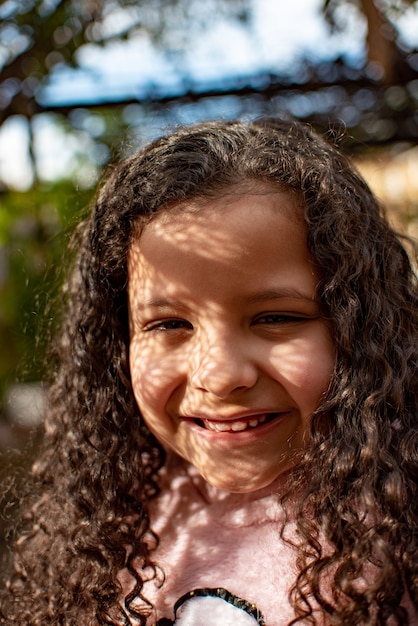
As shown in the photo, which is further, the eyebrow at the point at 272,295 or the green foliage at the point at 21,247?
the green foliage at the point at 21,247

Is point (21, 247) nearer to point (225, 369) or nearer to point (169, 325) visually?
point (169, 325)

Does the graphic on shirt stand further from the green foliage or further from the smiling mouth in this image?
the green foliage

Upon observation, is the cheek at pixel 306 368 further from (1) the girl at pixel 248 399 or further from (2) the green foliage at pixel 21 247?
(2) the green foliage at pixel 21 247

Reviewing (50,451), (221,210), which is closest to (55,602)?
(50,451)

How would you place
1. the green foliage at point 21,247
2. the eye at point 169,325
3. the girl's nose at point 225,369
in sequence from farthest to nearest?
the green foliage at point 21,247, the eye at point 169,325, the girl's nose at point 225,369

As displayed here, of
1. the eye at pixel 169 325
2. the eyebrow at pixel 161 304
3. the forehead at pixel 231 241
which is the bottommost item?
the eye at pixel 169 325

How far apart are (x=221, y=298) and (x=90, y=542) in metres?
0.56

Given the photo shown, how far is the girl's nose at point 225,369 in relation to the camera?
3.59 ft

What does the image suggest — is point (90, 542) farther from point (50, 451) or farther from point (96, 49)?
point (96, 49)

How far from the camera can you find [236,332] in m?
1.12

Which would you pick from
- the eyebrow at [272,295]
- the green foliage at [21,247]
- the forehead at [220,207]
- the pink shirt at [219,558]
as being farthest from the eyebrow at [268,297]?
the green foliage at [21,247]

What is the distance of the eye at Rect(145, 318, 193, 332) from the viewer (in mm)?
1198

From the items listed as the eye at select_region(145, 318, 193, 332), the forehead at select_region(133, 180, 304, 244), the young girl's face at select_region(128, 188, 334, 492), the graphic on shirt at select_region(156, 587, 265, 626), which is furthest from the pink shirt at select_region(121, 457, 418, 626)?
the forehead at select_region(133, 180, 304, 244)

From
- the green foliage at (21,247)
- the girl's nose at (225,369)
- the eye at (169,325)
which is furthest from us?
the green foliage at (21,247)
